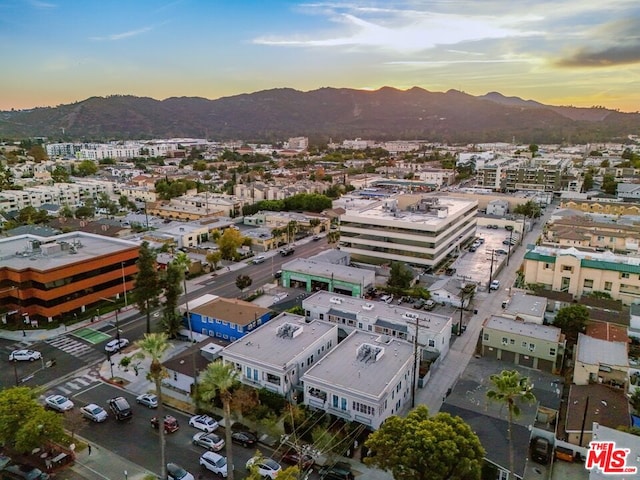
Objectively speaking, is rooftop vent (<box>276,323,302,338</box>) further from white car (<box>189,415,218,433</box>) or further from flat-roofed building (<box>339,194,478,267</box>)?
flat-roofed building (<box>339,194,478,267</box>)

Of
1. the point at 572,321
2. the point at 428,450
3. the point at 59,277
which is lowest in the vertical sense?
the point at 572,321

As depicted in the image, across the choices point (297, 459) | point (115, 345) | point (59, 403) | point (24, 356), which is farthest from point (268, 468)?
point (24, 356)

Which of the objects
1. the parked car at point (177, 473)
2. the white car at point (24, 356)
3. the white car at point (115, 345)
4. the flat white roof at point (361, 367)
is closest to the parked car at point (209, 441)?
the parked car at point (177, 473)

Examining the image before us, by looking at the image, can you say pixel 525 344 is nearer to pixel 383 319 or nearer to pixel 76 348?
pixel 383 319

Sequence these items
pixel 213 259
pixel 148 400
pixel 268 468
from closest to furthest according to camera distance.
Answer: pixel 268 468 < pixel 148 400 < pixel 213 259

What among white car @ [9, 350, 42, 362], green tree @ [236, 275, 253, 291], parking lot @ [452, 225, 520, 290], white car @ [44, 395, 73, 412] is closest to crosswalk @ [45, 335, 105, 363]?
white car @ [9, 350, 42, 362]
